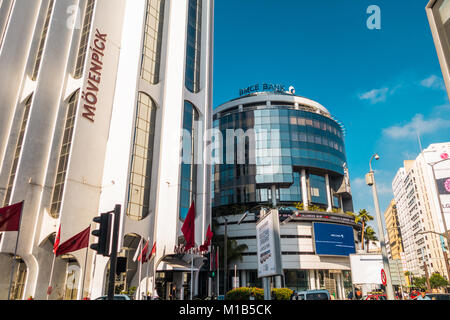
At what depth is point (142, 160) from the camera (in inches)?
1496

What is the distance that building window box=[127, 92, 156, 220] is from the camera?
3588 centimetres

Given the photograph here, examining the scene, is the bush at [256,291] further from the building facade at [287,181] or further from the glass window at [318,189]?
the glass window at [318,189]

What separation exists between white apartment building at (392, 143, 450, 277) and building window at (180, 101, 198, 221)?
8766cm

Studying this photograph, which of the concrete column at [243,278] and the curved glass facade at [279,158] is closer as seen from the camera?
the concrete column at [243,278]

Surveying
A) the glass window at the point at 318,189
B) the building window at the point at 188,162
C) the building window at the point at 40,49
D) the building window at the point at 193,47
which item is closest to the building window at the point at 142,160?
the building window at the point at 188,162

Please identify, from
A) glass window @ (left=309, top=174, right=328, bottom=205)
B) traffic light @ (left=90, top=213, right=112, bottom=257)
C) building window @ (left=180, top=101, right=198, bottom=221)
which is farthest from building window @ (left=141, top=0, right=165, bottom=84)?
glass window @ (left=309, top=174, right=328, bottom=205)

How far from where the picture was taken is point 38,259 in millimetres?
30547

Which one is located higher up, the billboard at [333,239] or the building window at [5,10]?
the building window at [5,10]

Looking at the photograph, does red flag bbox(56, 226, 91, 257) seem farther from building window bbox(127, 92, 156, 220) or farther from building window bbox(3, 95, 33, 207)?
building window bbox(3, 95, 33, 207)

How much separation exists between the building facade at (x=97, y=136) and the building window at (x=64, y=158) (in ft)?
0.48

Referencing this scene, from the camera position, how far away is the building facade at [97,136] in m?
31.3
